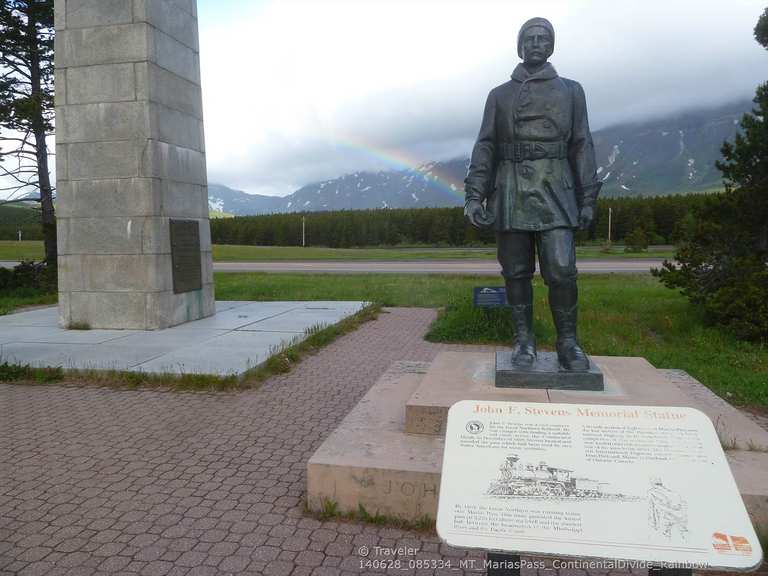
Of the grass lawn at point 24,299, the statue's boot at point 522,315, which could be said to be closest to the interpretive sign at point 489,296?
the statue's boot at point 522,315

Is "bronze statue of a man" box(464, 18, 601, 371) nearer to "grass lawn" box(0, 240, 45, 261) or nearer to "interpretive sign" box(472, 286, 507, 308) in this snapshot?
"interpretive sign" box(472, 286, 507, 308)

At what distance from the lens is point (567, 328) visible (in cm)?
435

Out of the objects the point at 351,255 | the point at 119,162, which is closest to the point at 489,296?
the point at 119,162

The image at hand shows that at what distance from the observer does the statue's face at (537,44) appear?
4.12 metres

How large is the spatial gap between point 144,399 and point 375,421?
2883 millimetres

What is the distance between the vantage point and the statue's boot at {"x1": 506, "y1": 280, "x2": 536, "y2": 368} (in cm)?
446

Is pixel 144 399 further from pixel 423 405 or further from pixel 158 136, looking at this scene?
pixel 158 136

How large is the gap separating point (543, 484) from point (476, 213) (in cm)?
263

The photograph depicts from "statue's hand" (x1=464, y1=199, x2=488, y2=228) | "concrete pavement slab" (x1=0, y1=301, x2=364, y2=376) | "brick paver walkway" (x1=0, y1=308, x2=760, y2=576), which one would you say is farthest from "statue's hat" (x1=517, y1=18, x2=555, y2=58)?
"concrete pavement slab" (x1=0, y1=301, x2=364, y2=376)

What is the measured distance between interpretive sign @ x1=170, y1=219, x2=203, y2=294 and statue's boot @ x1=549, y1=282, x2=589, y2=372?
696cm

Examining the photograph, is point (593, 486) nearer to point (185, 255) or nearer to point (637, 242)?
point (185, 255)

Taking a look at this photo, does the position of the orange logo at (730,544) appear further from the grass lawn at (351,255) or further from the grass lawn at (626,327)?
the grass lawn at (351,255)

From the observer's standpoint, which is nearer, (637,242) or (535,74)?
(535,74)

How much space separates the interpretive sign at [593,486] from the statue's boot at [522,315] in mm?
2159
